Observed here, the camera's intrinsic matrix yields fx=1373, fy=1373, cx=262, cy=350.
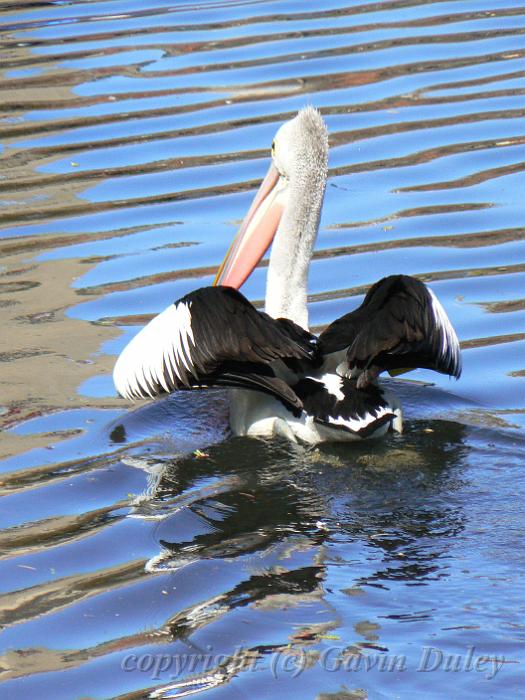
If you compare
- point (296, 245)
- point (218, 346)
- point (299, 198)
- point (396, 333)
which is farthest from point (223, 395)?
point (396, 333)

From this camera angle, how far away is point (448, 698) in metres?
3.04

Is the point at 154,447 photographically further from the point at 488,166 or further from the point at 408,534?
the point at 488,166

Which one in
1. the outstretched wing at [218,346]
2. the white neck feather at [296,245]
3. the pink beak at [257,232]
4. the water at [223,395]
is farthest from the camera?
the pink beak at [257,232]

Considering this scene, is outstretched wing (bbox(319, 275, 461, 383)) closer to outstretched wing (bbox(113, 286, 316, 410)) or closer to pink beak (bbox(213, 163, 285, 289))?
outstretched wing (bbox(113, 286, 316, 410))

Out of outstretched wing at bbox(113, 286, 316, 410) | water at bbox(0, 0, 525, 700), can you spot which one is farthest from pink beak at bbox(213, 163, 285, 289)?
outstretched wing at bbox(113, 286, 316, 410)

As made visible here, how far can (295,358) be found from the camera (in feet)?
15.2

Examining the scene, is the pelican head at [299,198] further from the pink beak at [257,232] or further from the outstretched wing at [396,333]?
the outstretched wing at [396,333]

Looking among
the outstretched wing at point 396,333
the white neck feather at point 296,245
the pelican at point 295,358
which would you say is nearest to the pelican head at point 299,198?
the white neck feather at point 296,245

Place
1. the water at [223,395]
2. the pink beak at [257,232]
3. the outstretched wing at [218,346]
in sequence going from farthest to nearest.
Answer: the pink beak at [257,232] → the outstretched wing at [218,346] → the water at [223,395]

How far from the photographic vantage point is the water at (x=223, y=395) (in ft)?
11.1

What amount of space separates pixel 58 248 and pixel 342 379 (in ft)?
8.99

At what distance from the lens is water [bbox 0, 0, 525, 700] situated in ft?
11.1

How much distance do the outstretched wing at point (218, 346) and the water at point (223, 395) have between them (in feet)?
0.94

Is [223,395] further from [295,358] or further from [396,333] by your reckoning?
[396,333]
